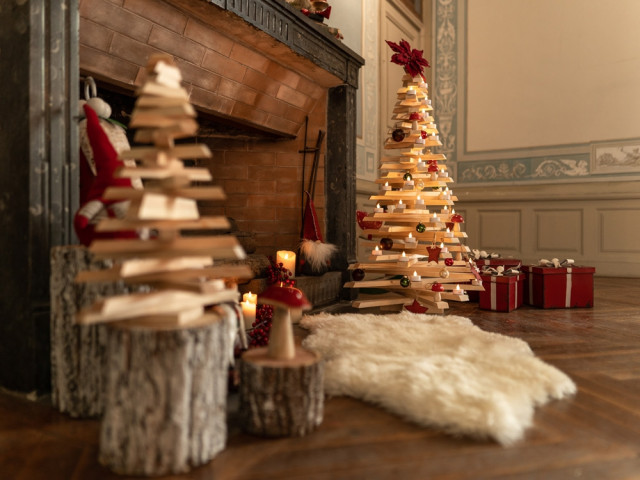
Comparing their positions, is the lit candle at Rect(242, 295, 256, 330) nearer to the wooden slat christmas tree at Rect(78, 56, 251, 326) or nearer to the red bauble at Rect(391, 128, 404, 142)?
the wooden slat christmas tree at Rect(78, 56, 251, 326)

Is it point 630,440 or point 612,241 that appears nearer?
point 630,440

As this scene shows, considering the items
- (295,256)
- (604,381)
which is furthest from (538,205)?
(604,381)

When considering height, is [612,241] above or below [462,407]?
above

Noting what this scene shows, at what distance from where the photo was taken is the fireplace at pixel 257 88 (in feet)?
6.37

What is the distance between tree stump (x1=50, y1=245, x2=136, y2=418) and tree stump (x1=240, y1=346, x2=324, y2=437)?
1.32 ft

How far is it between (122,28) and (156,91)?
978mm

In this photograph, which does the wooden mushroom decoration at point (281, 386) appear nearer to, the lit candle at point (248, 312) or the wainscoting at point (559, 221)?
the lit candle at point (248, 312)

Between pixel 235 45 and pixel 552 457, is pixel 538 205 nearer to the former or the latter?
pixel 235 45

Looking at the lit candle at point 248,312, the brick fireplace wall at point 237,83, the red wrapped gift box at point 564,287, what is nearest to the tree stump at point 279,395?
the lit candle at point 248,312

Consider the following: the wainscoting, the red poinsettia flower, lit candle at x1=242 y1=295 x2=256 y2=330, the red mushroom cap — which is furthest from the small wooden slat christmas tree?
the wainscoting

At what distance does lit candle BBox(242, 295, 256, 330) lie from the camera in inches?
85.4

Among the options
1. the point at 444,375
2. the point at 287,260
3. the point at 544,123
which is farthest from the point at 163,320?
the point at 544,123

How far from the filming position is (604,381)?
1.63 metres

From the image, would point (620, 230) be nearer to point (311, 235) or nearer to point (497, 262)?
point (497, 262)
